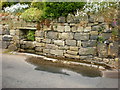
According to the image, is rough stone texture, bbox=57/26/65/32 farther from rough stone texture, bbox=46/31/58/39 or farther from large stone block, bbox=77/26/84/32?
large stone block, bbox=77/26/84/32

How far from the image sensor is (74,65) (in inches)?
207

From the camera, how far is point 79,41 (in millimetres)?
5605

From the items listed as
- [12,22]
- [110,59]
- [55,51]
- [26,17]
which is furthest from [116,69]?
Answer: [12,22]

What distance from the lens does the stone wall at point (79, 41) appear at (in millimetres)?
5383

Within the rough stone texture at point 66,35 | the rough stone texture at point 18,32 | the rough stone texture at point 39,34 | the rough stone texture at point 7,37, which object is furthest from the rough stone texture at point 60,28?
the rough stone texture at point 7,37

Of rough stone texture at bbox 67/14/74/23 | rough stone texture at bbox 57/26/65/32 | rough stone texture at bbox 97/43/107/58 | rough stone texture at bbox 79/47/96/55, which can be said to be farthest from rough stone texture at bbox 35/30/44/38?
rough stone texture at bbox 97/43/107/58

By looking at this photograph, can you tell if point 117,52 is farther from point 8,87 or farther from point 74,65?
point 8,87

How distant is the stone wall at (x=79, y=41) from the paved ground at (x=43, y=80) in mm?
1272

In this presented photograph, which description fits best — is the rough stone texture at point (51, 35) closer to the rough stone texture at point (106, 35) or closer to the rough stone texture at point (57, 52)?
the rough stone texture at point (57, 52)

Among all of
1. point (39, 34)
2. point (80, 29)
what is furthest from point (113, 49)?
point (39, 34)

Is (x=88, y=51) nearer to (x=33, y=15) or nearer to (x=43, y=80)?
(x=43, y=80)

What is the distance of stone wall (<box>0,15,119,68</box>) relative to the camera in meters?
5.38

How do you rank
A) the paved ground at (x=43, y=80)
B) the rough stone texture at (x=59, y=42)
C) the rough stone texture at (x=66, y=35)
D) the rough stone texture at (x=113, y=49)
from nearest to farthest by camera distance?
the paved ground at (x=43, y=80) < the rough stone texture at (x=113, y=49) < the rough stone texture at (x=66, y=35) < the rough stone texture at (x=59, y=42)

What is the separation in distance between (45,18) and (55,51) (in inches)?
51.4
